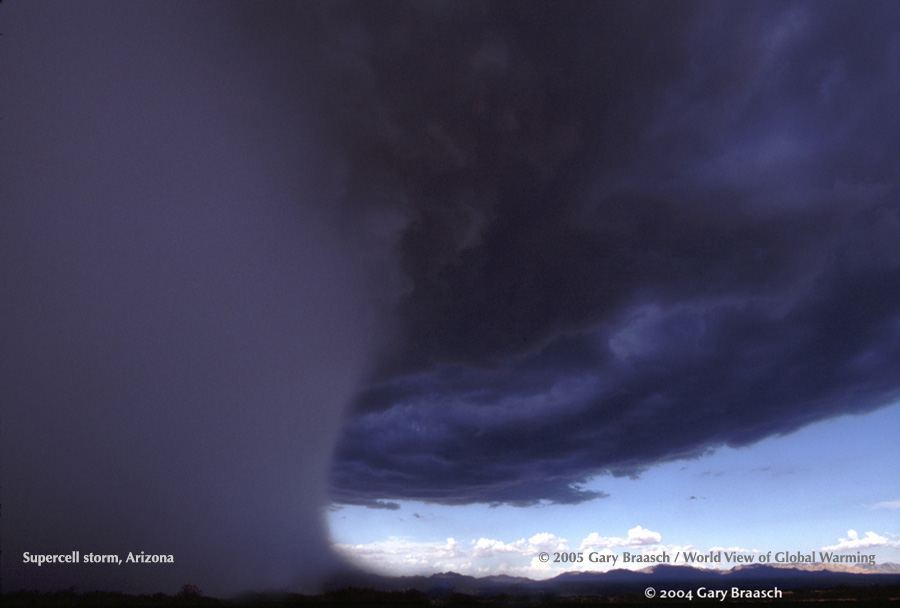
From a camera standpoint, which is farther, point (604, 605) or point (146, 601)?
point (146, 601)

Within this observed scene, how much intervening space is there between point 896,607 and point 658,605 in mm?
17182

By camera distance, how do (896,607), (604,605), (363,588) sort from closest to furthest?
(896,607) → (604,605) → (363,588)

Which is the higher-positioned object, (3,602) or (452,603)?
(3,602)

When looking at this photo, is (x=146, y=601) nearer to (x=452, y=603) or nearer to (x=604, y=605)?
(x=452, y=603)

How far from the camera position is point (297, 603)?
1736 inches

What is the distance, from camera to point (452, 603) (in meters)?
43.1

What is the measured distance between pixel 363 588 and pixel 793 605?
44375 millimetres

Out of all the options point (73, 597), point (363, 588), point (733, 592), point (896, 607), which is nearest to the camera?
point (896, 607)

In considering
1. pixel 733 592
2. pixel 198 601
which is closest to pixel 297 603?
pixel 198 601

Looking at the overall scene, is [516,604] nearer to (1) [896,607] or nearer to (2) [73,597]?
(1) [896,607]

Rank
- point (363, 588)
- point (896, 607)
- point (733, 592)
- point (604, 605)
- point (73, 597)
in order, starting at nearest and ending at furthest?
point (896, 607)
point (604, 605)
point (733, 592)
point (73, 597)
point (363, 588)

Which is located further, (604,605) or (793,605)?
(604,605)

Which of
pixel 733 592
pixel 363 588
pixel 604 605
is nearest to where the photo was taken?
pixel 604 605

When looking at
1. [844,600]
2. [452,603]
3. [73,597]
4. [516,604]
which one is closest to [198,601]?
[73,597]
